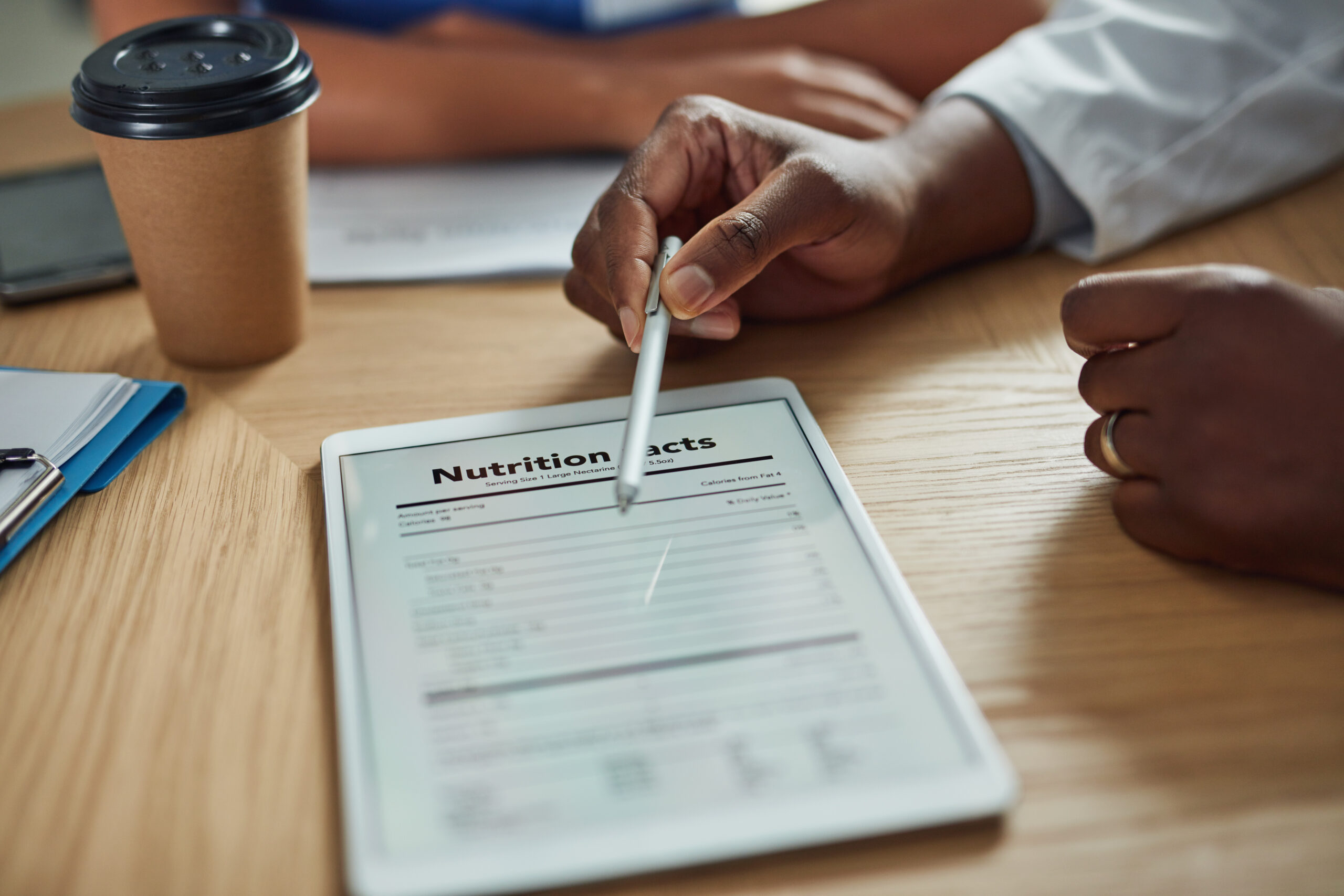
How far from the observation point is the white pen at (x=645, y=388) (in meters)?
0.37

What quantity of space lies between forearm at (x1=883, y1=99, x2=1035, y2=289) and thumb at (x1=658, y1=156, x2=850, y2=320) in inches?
3.4

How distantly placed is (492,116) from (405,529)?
1.48 ft

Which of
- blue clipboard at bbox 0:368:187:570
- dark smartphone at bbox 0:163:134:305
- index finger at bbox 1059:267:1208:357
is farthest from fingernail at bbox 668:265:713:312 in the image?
dark smartphone at bbox 0:163:134:305

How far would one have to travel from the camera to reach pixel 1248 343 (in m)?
0.39

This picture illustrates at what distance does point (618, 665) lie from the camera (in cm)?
35

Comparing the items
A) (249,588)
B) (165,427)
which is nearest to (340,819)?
(249,588)

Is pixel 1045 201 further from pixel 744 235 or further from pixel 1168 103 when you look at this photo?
pixel 744 235

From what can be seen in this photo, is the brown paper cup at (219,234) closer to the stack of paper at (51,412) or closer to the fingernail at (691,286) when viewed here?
the stack of paper at (51,412)

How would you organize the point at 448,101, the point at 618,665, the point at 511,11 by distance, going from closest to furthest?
the point at 618,665 → the point at 448,101 → the point at 511,11

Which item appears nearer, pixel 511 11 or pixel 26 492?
pixel 26 492

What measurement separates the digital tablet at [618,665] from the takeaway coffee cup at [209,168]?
0.12 m

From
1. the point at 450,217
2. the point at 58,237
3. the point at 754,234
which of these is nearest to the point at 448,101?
the point at 450,217

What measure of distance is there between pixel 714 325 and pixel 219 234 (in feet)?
0.85

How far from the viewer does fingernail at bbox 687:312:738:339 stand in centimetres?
50
